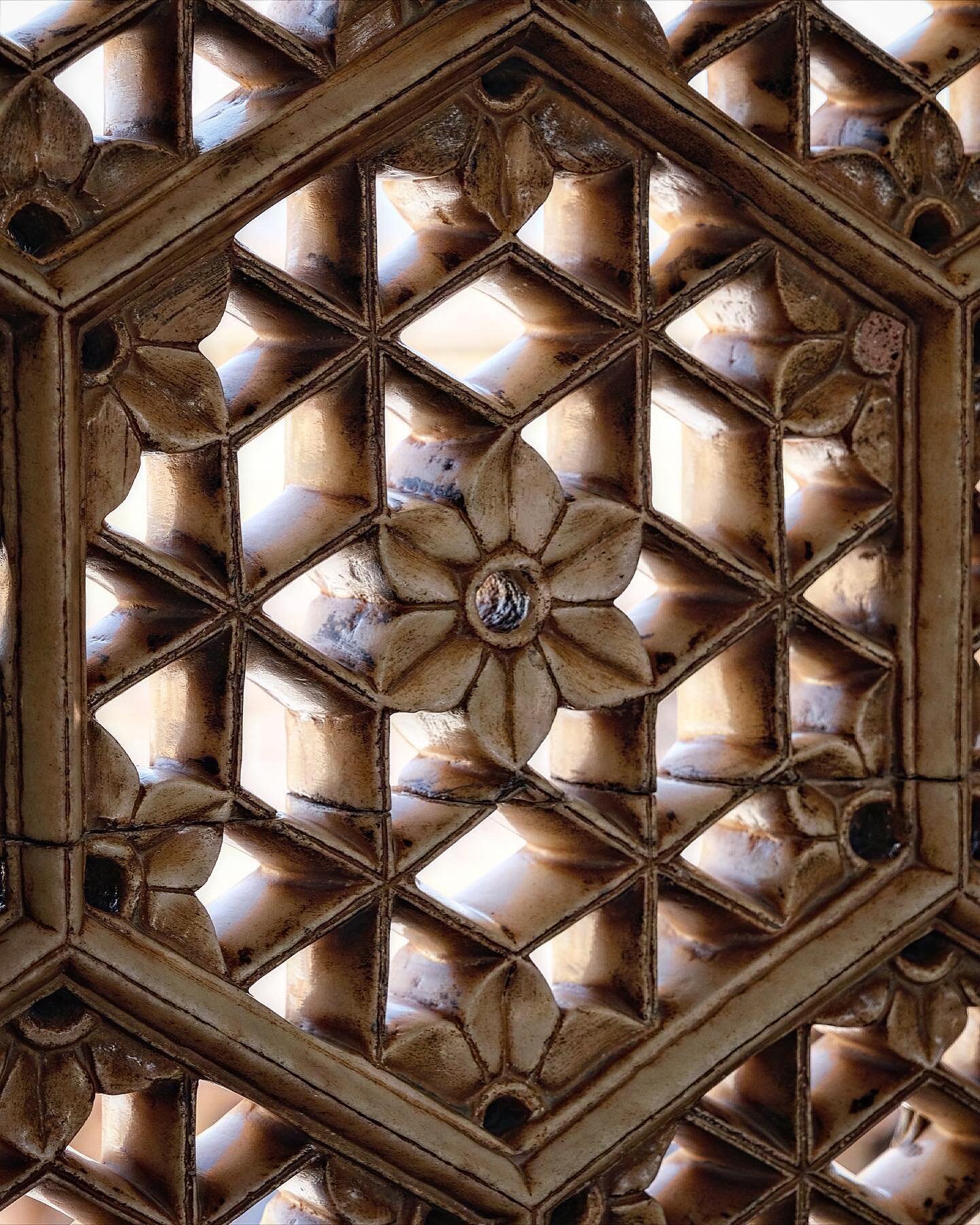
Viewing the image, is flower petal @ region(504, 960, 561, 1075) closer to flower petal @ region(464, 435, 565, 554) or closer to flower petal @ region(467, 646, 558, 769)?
flower petal @ region(467, 646, 558, 769)

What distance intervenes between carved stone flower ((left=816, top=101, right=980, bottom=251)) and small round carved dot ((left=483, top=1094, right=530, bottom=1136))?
0.61 m

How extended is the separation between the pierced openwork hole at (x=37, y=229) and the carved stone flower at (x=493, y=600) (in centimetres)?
23

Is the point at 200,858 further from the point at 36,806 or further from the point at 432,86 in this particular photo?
the point at 432,86

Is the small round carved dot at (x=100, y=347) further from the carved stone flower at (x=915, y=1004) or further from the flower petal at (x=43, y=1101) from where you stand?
the carved stone flower at (x=915, y=1004)

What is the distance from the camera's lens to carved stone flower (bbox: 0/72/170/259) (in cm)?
71

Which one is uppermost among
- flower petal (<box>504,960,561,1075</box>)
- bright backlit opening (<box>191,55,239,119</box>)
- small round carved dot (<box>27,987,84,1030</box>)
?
bright backlit opening (<box>191,55,239,119</box>)

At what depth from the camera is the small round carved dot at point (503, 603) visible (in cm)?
85

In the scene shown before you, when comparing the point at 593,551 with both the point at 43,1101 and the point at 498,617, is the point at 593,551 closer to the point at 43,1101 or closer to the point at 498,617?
the point at 498,617

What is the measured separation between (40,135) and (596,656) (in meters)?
0.43

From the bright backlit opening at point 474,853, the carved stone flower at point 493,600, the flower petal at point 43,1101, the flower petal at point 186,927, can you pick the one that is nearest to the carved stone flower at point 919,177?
the carved stone flower at point 493,600

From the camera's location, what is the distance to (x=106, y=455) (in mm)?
749

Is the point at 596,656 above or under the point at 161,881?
above

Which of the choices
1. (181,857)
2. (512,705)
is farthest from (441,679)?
(181,857)

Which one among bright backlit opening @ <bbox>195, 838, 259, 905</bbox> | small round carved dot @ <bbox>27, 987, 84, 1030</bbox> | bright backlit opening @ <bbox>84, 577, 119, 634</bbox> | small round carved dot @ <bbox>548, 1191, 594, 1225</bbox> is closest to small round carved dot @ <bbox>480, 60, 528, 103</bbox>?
small round carved dot @ <bbox>27, 987, 84, 1030</bbox>
